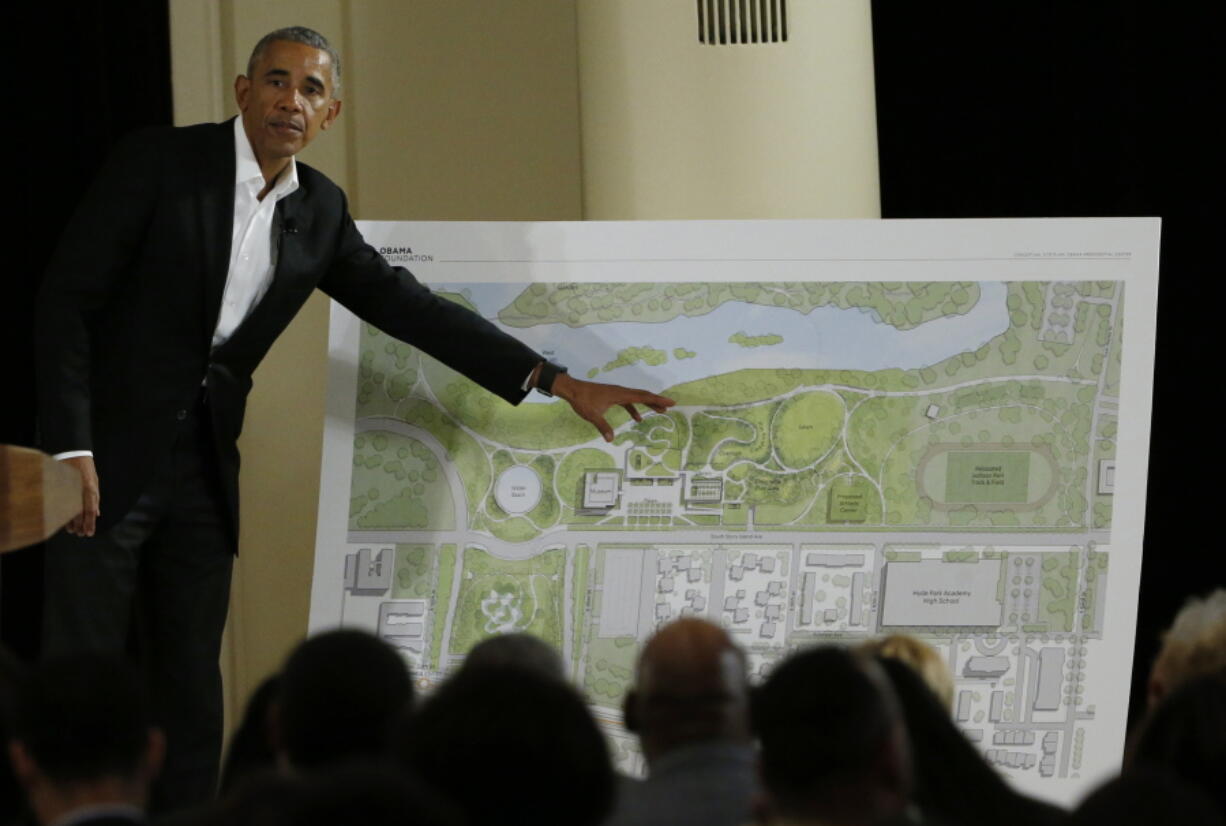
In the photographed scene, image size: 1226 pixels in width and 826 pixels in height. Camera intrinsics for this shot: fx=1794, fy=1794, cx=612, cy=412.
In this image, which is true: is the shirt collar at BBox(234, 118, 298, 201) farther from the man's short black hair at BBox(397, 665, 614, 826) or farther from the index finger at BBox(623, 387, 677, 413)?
the man's short black hair at BBox(397, 665, 614, 826)

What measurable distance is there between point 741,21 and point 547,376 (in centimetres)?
99

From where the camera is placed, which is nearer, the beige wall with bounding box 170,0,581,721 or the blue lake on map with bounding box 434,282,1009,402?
the blue lake on map with bounding box 434,282,1009,402

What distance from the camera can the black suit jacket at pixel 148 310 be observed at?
3467 mm

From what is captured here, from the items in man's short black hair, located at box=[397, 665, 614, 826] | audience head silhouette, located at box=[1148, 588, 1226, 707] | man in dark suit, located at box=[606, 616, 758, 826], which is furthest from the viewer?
audience head silhouette, located at box=[1148, 588, 1226, 707]

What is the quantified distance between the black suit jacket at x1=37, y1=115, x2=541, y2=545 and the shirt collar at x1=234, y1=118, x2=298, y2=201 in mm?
14

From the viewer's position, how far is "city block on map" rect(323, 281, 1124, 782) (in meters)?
3.81

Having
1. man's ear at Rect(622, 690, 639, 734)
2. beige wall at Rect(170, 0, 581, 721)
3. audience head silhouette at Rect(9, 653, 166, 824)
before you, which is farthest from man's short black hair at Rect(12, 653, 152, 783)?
beige wall at Rect(170, 0, 581, 721)

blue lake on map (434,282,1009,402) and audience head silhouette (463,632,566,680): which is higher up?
blue lake on map (434,282,1009,402)

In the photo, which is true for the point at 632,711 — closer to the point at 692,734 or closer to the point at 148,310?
the point at 692,734

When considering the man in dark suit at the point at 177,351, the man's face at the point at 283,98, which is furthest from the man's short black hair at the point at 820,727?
the man's face at the point at 283,98

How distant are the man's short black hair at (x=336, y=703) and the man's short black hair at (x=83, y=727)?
155mm

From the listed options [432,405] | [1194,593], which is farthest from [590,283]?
[1194,593]

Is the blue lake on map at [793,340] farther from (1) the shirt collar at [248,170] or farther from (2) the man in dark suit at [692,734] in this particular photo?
(2) the man in dark suit at [692,734]

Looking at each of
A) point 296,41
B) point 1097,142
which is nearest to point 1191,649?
point 296,41
